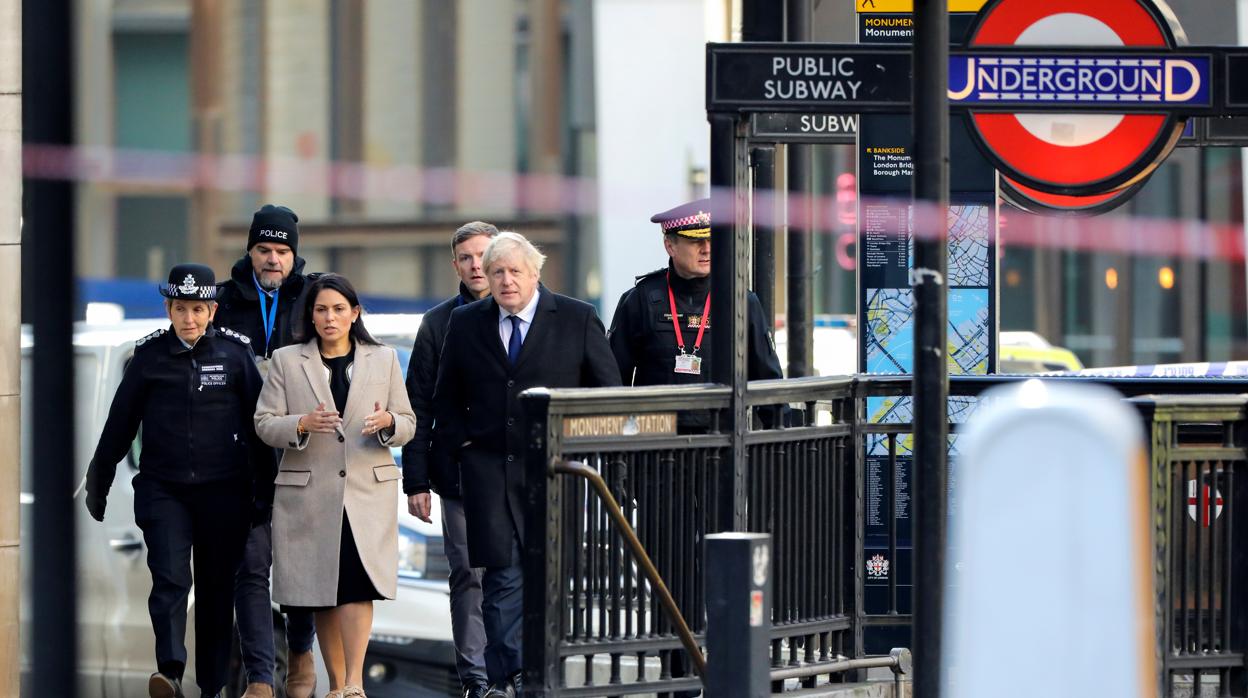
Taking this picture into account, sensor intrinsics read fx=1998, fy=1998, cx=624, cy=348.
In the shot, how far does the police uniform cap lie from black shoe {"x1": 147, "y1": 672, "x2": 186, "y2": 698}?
8.01 ft

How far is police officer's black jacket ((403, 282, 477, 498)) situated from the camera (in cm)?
747

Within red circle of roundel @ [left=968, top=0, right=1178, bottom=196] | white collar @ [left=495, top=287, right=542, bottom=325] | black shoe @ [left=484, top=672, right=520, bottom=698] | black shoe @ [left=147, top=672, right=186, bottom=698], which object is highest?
red circle of roundel @ [left=968, top=0, right=1178, bottom=196]

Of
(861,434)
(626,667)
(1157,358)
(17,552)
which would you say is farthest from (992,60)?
(1157,358)

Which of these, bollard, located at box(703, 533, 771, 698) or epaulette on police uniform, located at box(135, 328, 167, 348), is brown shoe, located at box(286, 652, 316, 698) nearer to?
epaulette on police uniform, located at box(135, 328, 167, 348)

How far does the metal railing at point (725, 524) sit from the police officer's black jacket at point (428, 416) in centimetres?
123

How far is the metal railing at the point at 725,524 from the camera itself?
5.77m

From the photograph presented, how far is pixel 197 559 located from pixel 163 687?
512mm

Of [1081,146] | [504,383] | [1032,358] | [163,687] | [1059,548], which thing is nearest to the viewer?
[1059,548]

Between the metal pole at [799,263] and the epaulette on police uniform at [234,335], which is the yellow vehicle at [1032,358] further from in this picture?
the epaulette on police uniform at [234,335]

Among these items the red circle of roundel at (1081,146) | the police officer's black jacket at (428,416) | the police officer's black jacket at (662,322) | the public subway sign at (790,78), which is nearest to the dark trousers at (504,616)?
the police officer's black jacket at (428,416)

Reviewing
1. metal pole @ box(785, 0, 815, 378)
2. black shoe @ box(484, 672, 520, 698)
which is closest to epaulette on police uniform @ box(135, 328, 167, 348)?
black shoe @ box(484, 672, 520, 698)

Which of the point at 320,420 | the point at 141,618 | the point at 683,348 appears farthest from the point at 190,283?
the point at 683,348

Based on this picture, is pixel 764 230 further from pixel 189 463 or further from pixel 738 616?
pixel 738 616

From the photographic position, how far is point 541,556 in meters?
5.73
